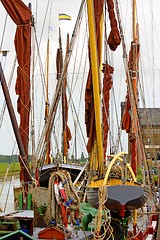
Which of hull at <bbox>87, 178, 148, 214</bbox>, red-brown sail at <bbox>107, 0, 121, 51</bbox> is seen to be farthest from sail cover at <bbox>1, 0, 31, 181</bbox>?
hull at <bbox>87, 178, 148, 214</bbox>

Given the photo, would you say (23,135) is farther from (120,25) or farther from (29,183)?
(120,25)

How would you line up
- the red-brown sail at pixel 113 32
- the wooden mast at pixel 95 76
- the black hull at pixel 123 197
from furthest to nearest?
1. the red-brown sail at pixel 113 32
2. the wooden mast at pixel 95 76
3. the black hull at pixel 123 197

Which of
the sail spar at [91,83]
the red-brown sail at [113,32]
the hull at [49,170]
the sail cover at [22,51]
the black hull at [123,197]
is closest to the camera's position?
the black hull at [123,197]

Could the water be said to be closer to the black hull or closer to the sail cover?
the sail cover

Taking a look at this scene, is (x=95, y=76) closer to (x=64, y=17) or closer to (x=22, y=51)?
(x=22, y=51)

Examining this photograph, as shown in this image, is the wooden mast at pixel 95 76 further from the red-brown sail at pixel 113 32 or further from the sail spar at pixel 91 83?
the red-brown sail at pixel 113 32

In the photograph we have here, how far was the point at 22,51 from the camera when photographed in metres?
17.4

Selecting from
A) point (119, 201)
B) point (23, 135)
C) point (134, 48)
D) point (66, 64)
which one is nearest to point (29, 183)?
point (23, 135)

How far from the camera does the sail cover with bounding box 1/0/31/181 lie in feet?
55.2

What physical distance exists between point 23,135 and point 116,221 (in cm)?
584

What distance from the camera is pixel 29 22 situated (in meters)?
17.5

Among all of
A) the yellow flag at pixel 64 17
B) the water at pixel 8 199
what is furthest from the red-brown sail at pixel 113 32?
the water at pixel 8 199

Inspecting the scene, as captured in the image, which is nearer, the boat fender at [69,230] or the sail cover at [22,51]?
the boat fender at [69,230]

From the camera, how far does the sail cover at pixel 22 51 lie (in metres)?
16.8
